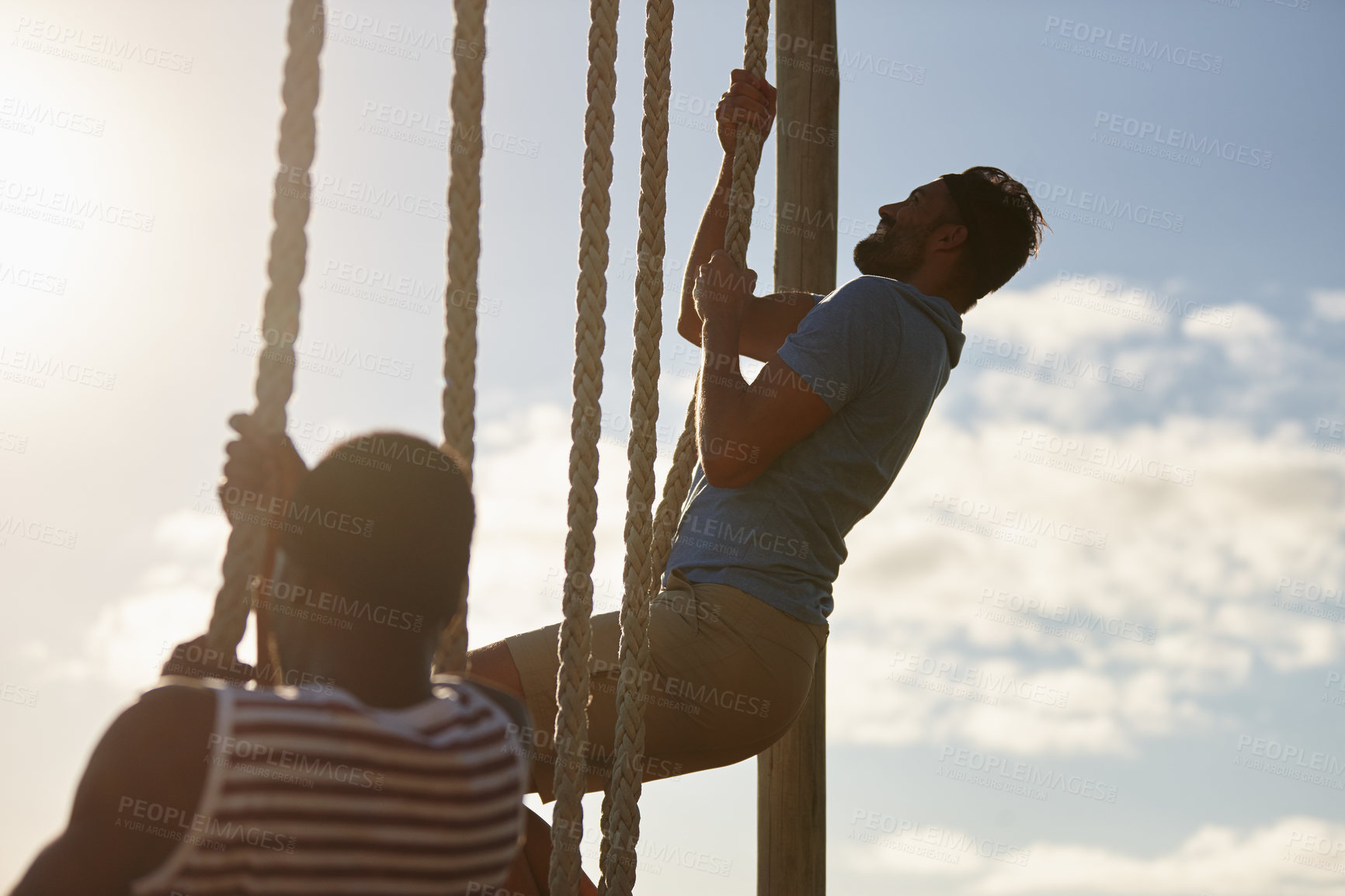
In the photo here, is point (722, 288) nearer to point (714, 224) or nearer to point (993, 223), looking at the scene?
point (714, 224)

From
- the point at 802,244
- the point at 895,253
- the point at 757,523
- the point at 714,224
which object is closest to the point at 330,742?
the point at 757,523

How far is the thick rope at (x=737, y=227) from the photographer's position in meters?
2.50

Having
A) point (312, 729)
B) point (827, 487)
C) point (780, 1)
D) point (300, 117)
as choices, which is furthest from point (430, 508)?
point (780, 1)

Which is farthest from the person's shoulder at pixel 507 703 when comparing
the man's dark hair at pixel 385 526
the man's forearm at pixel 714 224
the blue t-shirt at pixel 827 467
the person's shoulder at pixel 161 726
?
the man's forearm at pixel 714 224

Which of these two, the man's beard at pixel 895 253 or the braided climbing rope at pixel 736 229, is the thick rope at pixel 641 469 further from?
the man's beard at pixel 895 253

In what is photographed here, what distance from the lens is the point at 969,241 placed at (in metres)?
2.88

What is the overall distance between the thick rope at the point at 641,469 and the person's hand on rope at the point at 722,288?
12 cm

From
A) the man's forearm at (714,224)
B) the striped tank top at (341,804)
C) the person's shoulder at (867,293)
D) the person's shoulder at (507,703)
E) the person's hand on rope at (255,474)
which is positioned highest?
the man's forearm at (714,224)

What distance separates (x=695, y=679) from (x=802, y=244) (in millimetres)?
1619

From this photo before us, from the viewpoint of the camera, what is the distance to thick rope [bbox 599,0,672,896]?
6.98ft

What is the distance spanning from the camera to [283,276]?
1.57 metres

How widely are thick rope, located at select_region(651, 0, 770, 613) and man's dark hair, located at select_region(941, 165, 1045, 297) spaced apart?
1.86 feet

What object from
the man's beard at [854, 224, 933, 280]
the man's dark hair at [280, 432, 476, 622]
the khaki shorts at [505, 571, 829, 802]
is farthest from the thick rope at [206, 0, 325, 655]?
the man's beard at [854, 224, 933, 280]

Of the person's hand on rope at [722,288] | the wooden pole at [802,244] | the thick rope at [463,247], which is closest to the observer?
the thick rope at [463,247]
